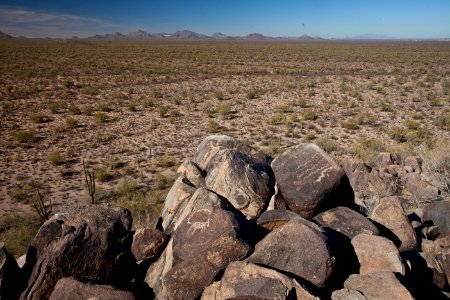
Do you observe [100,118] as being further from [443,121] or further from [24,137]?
[443,121]

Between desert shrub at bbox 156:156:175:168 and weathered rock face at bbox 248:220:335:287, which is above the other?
weathered rock face at bbox 248:220:335:287

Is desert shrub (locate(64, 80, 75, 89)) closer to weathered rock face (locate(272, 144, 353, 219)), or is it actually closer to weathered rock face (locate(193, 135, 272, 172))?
weathered rock face (locate(193, 135, 272, 172))

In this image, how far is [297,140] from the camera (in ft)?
58.3

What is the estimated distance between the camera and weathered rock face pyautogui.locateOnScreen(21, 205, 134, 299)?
450 centimetres

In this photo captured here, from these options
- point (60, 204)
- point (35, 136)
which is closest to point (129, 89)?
point (35, 136)

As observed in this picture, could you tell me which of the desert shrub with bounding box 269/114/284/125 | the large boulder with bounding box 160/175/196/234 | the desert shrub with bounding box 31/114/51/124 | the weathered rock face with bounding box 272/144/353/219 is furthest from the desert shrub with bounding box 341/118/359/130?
the desert shrub with bounding box 31/114/51/124

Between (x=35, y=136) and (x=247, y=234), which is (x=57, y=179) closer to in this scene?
(x=35, y=136)

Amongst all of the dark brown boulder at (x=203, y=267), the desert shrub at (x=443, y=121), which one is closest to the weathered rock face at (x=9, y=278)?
the dark brown boulder at (x=203, y=267)

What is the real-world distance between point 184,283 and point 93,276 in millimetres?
1256

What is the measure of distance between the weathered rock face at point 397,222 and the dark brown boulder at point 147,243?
3629mm

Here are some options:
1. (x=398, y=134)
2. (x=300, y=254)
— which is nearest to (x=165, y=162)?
(x=300, y=254)

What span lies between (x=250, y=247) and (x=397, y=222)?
2.88 metres

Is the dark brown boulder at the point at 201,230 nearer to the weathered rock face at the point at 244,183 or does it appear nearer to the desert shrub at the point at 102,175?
the weathered rock face at the point at 244,183

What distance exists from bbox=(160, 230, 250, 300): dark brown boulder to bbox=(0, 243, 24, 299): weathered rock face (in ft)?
6.29
